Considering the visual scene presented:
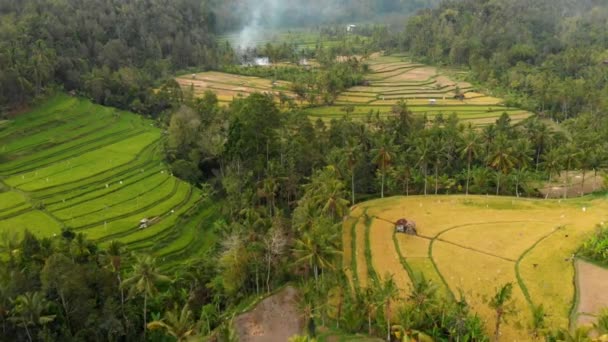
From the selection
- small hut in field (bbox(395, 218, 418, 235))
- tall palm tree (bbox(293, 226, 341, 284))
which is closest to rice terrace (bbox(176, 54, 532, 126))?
small hut in field (bbox(395, 218, 418, 235))

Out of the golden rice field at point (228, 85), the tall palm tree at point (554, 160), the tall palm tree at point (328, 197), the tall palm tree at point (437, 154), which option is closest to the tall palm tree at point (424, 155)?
the tall palm tree at point (437, 154)

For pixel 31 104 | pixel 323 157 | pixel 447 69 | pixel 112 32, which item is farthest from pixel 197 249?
pixel 447 69

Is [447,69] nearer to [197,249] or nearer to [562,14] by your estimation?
[562,14]

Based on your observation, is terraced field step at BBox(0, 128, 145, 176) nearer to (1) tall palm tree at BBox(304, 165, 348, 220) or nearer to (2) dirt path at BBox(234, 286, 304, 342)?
(1) tall palm tree at BBox(304, 165, 348, 220)

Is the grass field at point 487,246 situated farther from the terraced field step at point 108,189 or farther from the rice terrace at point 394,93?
the rice terrace at point 394,93

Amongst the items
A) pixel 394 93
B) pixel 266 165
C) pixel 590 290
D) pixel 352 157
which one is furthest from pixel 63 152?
pixel 394 93

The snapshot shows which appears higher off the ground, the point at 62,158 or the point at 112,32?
the point at 112,32

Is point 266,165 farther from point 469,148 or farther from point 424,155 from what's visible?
point 469,148
